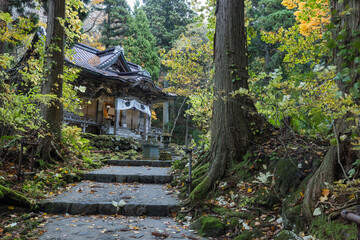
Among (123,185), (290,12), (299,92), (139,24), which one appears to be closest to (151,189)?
(123,185)

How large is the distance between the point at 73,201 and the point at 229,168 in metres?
3.02

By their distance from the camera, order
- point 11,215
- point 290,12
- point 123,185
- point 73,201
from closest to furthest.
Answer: point 11,215
point 73,201
point 123,185
point 290,12

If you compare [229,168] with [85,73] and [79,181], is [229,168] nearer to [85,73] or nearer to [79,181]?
[79,181]

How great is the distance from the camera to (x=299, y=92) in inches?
104

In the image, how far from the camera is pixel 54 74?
648cm

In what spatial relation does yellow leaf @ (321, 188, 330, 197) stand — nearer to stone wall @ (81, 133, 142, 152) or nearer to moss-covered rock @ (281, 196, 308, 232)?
moss-covered rock @ (281, 196, 308, 232)

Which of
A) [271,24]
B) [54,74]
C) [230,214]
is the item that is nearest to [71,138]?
[54,74]

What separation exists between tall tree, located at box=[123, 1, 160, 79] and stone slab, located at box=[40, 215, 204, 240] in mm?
20822

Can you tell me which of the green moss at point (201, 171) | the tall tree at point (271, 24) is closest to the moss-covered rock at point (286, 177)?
the green moss at point (201, 171)

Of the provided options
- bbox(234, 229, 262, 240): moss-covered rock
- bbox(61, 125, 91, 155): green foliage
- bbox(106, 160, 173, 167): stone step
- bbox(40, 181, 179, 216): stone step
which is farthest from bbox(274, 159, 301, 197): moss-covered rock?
bbox(106, 160, 173, 167): stone step

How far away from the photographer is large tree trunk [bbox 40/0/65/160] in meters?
6.21

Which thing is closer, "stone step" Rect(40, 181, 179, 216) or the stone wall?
"stone step" Rect(40, 181, 179, 216)

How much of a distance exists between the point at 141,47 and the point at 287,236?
77.8 feet

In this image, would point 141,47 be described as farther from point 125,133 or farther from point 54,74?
point 54,74
